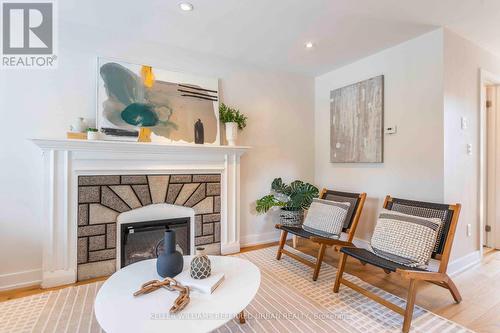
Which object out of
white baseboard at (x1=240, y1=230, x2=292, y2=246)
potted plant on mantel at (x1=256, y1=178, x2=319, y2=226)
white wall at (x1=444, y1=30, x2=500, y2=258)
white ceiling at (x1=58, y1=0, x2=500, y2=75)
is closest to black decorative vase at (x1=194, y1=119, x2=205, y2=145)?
white ceiling at (x1=58, y1=0, x2=500, y2=75)

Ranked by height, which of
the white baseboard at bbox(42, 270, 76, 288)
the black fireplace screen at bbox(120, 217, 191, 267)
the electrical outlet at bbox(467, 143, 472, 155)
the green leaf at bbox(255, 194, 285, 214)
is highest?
the electrical outlet at bbox(467, 143, 472, 155)

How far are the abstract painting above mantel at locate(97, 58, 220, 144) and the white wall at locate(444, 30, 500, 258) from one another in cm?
244

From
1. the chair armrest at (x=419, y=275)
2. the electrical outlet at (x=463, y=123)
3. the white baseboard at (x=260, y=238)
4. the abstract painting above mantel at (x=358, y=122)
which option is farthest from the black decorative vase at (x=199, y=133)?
the electrical outlet at (x=463, y=123)

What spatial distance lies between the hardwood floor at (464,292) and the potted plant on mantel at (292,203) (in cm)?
64

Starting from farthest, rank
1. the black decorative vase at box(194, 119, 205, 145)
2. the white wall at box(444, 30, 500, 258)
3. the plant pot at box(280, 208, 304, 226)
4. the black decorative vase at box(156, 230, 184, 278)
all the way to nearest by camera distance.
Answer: the plant pot at box(280, 208, 304, 226)
the black decorative vase at box(194, 119, 205, 145)
the white wall at box(444, 30, 500, 258)
the black decorative vase at box(156, 230, 184, 278)

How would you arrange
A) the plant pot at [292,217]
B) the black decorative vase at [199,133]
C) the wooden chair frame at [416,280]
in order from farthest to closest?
the plant pot at [292,217], the black decorative vase at [199,133], the wooden chair frame at [416,280]

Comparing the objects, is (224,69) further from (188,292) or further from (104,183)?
(188,292)

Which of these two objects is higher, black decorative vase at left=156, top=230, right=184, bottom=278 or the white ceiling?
the white ceiling

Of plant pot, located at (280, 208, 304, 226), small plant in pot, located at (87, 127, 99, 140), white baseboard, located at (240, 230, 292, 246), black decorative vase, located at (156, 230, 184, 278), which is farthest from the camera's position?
white baseboard, located at (240, 230, 292, 246)

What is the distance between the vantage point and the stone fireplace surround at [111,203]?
241cm

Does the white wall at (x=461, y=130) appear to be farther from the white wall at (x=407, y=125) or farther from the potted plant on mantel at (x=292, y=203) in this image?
the potted plant on mantel at (x=292, y=203)

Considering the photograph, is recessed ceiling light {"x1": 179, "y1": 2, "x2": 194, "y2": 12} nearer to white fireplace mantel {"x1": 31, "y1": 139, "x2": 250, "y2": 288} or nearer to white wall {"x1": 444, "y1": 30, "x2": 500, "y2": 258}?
white fireplace mantel {"x1": 31, "y1": 139, "x2": 250, "y2": 288}

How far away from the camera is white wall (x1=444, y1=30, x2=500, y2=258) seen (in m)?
2.50

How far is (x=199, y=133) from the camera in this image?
301cm
